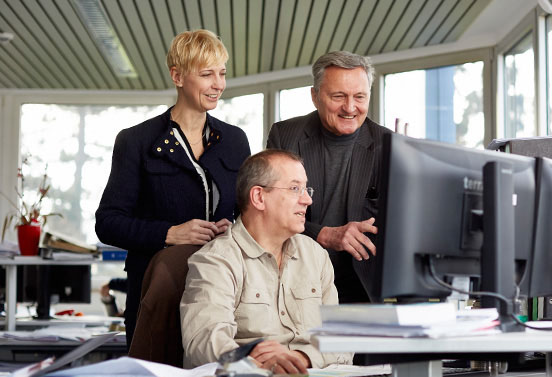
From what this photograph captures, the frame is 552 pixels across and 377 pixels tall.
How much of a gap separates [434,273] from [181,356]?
829mm

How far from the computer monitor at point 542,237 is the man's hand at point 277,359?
52 centimetres

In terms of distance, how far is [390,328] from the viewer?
1344 mm

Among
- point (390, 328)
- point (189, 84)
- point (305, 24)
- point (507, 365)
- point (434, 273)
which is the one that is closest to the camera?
point (390, 328)

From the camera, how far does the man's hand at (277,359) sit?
69.1 inches

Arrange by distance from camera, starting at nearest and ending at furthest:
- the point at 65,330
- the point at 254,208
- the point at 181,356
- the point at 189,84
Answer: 1. the point at 181,356
2. the point at 254,208
3. the point at 189,84
4. the point at 65,330

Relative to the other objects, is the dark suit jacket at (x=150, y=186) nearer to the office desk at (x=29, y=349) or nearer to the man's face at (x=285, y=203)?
the man's face at (x=285, y=203)

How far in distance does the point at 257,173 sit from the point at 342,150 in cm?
54

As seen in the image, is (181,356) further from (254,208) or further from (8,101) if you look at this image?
(8,101)

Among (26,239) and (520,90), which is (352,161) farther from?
(520,90)

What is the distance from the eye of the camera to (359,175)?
259cm

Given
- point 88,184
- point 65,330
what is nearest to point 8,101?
point 88,184

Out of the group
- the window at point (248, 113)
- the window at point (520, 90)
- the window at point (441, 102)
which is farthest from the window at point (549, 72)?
the window at point (248, 113)

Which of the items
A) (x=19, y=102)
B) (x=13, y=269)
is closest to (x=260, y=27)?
(x=13, y=269)

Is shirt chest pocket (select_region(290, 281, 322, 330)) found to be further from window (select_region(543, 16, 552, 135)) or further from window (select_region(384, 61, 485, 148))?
window (select_region(384, 61, 485, 148))
